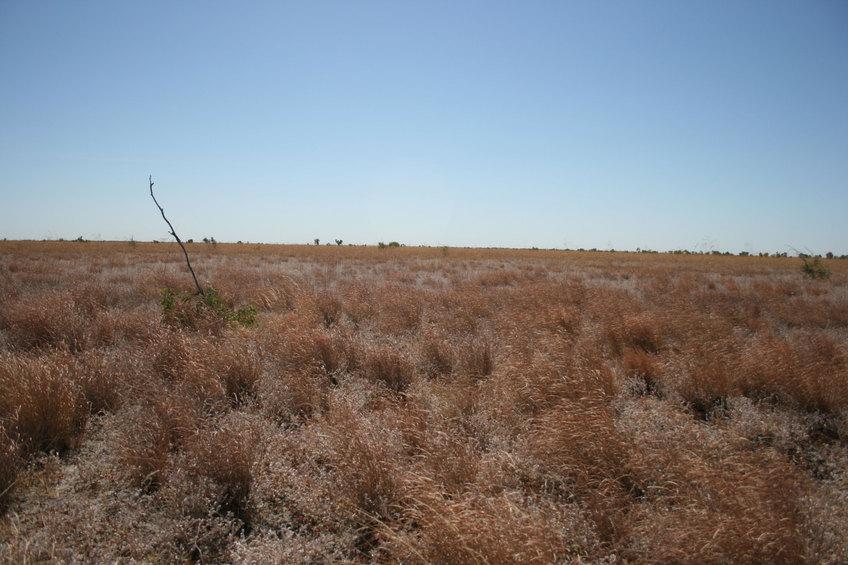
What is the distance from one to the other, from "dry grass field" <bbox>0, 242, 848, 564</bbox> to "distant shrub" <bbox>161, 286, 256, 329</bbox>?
32 cm

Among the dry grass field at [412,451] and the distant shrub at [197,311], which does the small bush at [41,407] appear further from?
the distant shrub at [197,311]

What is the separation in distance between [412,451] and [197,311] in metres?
4.50

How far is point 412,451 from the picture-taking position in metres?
2.74

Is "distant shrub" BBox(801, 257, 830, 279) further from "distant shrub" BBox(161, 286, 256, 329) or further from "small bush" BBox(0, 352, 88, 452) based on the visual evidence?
"small bush" BBox(0, 352, 88, 452)

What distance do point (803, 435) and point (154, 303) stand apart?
31.7 ft

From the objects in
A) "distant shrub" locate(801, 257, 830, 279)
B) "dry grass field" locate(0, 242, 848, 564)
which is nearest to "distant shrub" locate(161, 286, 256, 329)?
"dry grass field" locate(0, 242, 848, 564)

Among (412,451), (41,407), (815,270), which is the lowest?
(412,451)

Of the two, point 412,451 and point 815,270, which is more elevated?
point 815,270

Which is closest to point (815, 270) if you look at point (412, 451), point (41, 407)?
point (412, 451)

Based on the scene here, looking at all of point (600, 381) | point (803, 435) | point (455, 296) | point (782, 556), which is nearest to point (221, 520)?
point (782, 556)

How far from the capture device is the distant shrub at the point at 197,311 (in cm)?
548

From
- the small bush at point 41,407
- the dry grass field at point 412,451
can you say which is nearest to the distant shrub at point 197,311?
the dry grass field at point 412,451

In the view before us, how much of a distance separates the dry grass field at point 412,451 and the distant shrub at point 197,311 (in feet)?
1.04

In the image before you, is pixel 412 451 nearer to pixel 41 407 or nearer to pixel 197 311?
pixel 41 407
